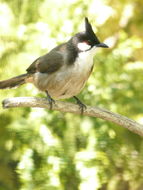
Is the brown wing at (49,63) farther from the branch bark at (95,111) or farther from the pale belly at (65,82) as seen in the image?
the branch bark at (95,111)

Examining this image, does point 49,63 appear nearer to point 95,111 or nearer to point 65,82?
point 65,82

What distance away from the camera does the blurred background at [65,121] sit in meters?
4.77

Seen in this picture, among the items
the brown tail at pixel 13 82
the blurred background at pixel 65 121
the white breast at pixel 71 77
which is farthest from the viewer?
the blurred background at pixel 65 121

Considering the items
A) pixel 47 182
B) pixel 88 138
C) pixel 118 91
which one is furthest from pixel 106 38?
pixel 47 182

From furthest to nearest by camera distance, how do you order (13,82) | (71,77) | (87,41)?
(13,82)
(87,41)
(71,77)

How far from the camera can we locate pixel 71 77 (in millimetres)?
4301

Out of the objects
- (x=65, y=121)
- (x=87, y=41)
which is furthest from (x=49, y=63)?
(x=65, y=121)

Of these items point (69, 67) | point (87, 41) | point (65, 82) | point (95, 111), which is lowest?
point (95, 111)

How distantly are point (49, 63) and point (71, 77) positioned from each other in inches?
12.2

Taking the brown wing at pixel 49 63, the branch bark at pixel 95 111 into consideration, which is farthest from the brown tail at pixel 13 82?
the branch bark at pixel 95 111

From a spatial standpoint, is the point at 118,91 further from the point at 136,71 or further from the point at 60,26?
the point at 60,26

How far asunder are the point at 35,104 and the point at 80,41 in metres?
0.81

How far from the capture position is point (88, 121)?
520 cm

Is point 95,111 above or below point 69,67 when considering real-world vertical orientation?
below
